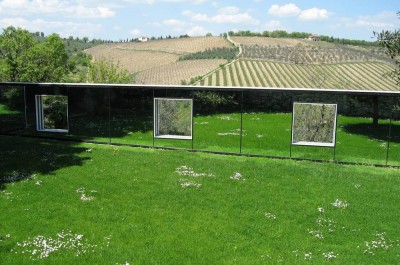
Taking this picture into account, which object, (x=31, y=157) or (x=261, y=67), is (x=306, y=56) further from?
(x=31, y=157)

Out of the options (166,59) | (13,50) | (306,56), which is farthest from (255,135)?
(166,59)

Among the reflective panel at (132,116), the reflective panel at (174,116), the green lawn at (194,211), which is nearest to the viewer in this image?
the green lawn at (194,211)

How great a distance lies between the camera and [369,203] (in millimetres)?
15016

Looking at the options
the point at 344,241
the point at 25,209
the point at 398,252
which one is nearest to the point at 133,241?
the point at 25,209

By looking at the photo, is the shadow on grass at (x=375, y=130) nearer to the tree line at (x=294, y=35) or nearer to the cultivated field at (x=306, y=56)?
the cultivated field at (x=306, y=56)

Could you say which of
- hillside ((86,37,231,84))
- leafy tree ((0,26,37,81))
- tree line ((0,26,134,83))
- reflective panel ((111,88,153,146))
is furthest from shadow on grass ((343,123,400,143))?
hillside ((86,37,231,84))

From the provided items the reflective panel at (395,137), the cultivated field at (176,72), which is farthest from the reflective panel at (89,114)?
the cultivated field at (176,72)

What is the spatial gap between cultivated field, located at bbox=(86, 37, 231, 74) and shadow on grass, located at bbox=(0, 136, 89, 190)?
82.7 meters

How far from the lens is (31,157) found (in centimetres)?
2103

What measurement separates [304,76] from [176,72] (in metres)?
29.1

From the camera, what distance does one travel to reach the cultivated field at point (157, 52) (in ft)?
387

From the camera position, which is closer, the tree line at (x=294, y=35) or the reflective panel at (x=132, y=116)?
the reflective panel at (x=132, y=116)

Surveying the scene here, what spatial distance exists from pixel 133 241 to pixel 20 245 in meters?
2.99

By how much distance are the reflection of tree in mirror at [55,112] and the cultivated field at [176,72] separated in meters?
56.3
